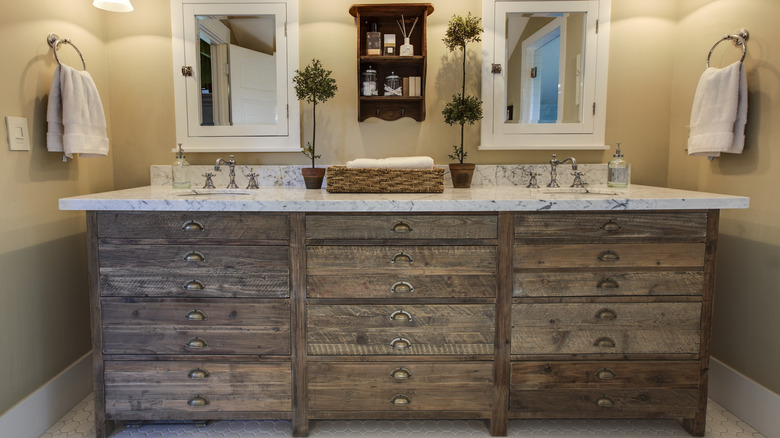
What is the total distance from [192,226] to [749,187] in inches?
80.3

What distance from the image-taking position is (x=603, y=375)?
1.51 meters

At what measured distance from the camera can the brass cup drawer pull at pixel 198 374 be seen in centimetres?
150

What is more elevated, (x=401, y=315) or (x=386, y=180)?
(x=386, y=180)

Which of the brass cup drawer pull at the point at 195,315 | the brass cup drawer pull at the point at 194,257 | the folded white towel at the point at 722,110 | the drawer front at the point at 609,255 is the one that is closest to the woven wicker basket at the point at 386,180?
the drawer front at the point at 609,255

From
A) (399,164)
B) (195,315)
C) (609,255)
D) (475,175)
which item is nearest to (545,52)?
(475,175)

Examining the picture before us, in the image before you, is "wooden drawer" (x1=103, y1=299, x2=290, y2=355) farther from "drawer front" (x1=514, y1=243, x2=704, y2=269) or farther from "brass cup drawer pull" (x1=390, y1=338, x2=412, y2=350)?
"drawer front" (x1=514, y1=243, x2=704, y2=269)

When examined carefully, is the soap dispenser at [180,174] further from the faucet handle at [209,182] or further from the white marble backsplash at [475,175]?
the white marble backsplash at [475,175]

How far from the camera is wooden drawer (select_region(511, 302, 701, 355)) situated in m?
1.49

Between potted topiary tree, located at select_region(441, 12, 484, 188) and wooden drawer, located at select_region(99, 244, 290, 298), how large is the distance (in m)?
0.88

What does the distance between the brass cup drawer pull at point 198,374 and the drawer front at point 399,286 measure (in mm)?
454

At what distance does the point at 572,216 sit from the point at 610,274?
242 millimetres

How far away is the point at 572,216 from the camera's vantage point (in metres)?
1.45

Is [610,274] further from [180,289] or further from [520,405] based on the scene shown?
[180,289]

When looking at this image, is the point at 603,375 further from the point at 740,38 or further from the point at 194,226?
the point at 194,226
